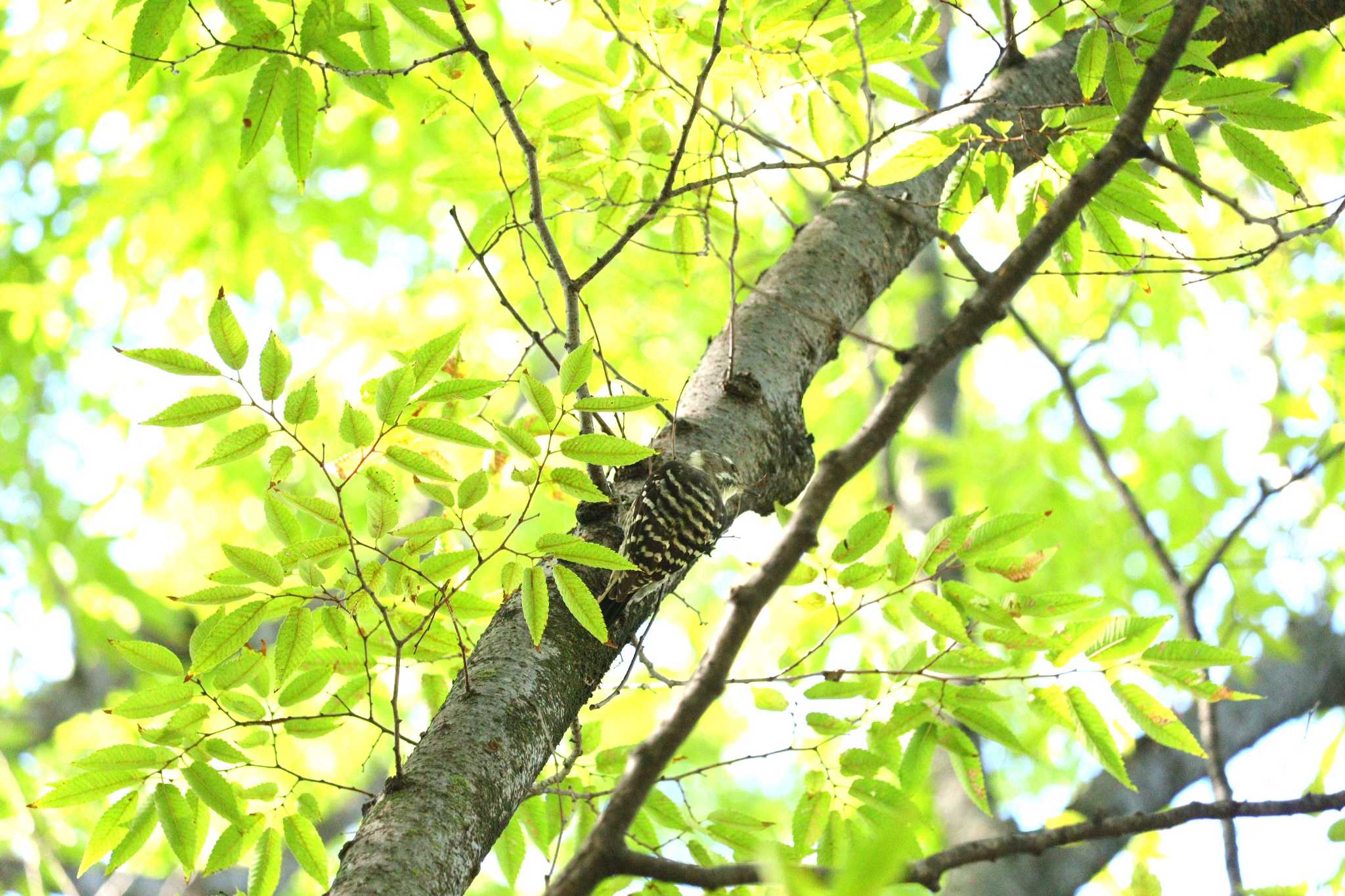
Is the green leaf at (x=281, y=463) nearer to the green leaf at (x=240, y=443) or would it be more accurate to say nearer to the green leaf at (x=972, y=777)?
the green leaf at (x=240, y=443)

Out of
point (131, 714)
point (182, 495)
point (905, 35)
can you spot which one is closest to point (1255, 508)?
point (905, 35)

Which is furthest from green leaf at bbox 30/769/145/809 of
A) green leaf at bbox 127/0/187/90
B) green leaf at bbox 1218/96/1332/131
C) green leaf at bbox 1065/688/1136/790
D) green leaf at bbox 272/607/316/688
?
green leaf at bbox 1218/96/1332/131

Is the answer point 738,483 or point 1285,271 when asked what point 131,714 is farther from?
point 1285,271

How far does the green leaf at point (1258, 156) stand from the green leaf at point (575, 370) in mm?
1046

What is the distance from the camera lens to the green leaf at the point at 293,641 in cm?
134

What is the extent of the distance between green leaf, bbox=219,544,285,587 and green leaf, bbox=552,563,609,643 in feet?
1.18

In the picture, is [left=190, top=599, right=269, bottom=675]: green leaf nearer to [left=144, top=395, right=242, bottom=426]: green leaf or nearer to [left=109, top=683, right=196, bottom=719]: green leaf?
[left=109, top=683, right=196, bottom=719]: green leaf

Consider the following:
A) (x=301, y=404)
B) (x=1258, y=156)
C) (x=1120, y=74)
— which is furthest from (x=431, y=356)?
(x=1258, y=156)

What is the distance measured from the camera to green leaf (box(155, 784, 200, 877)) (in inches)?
53.1

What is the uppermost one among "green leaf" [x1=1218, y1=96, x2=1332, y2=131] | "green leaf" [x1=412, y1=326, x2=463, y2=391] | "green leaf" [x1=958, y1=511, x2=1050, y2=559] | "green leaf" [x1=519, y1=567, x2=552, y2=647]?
"green leaf" [x1=1218, y1=96, x2=1332, y2=131]

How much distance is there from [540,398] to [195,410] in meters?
0.42

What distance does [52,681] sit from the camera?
499 centimetres

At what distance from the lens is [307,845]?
4.91 ft

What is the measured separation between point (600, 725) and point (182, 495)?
13.8ft
